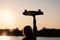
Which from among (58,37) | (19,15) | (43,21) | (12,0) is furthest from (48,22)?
(12,0)

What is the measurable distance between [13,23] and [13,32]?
3.3 inches

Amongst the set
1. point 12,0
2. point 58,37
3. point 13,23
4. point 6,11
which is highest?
point 12,0

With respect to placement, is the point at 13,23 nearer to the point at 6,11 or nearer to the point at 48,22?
the point at 6,11

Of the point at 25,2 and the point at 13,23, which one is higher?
the point at 25,2

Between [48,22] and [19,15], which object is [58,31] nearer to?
[48,22]

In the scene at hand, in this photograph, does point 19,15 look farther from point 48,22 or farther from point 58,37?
point 58,37

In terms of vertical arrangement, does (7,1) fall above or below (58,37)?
above

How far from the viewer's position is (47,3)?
4.59ft

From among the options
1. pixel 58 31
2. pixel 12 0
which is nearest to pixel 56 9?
pixel 58 31

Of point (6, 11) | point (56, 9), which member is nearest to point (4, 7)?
point (6, 11)

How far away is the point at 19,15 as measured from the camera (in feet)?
4.48

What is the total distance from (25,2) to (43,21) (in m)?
0.25

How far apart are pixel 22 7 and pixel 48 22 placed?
0.93 ft

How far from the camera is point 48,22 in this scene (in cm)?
137
